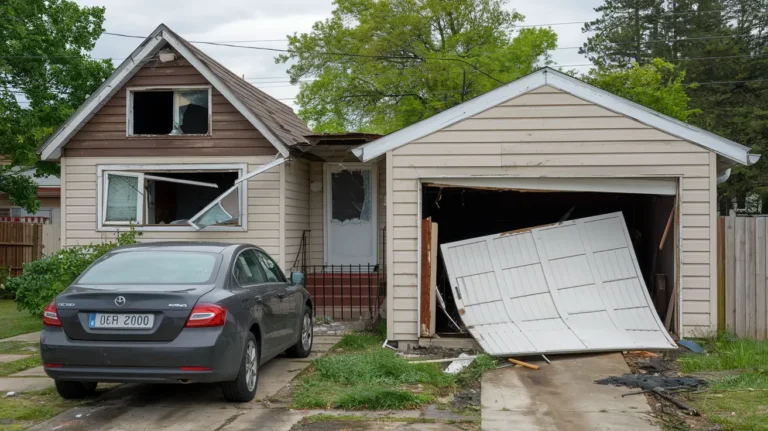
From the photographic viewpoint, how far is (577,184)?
1011 cm

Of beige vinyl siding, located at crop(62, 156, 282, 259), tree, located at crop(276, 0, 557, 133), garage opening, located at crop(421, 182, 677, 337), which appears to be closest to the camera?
garage opening, located at crop(421, 182, 677, 337)

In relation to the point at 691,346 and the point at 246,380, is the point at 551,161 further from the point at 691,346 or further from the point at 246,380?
the point at 246,380

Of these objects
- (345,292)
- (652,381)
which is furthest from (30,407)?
(345,292)

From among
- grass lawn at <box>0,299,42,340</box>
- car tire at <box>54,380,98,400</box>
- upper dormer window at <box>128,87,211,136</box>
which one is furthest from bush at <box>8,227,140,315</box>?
car tire at <box>54,380,98,400</box>

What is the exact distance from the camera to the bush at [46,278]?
11.4 m

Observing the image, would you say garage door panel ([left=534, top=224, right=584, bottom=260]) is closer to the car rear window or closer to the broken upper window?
the car rear window

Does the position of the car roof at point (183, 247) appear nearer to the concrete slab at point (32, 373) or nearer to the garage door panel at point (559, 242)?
the concrete slab at point (32, 373)

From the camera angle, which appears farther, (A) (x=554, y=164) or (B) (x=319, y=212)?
(B) (x=319, y=212)

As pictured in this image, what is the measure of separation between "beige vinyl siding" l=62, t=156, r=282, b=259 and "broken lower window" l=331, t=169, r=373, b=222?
2.22 m

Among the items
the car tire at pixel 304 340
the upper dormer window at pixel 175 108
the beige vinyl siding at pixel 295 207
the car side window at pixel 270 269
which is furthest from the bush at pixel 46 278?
the car side window at pixel 270 269

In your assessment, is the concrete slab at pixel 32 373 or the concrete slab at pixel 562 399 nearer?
the concrete slab at pixel 562 399

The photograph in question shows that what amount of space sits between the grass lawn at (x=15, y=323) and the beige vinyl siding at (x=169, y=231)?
5.08ft

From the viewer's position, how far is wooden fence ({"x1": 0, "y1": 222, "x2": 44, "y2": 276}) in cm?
1886

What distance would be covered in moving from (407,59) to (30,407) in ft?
88.0
